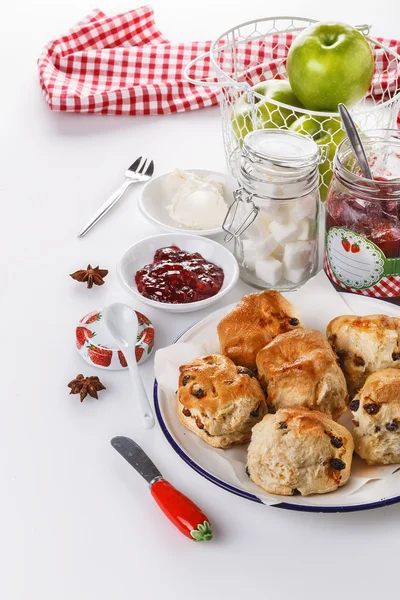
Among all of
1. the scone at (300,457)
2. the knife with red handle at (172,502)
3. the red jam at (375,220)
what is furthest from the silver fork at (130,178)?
the scone at (300,457)

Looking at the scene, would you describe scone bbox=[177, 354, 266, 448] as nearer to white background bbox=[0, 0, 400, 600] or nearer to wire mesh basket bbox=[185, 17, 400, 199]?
white background bbox=[0, 0, 400, 600]

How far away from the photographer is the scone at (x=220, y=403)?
1190mm

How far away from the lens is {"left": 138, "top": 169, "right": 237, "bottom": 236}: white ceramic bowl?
71.3 inches

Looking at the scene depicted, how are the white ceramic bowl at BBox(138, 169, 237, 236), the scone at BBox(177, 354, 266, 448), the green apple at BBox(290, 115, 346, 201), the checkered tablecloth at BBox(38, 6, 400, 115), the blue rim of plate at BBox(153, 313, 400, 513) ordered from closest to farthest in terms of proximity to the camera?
1. the blue rim of plate at BBox(153, 313, 400, 513)
2. the scone at BBox(177, 354, 266, 448)
3. the green apple at BBox(290, 115, 346, 201)
4. the white ceramic bowl at BBox(138, 169, 237, 236)
5. the checkered tablecloth at BBox(38, 6, 400, 115)

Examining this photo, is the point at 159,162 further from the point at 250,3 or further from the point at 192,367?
the point at 250,3

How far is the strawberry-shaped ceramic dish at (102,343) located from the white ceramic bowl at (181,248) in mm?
87

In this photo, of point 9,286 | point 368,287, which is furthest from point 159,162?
point 368,287

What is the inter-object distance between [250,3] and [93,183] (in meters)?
1.36

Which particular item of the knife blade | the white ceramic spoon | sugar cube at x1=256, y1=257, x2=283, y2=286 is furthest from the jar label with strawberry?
the knife blade

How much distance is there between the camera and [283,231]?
156 cm

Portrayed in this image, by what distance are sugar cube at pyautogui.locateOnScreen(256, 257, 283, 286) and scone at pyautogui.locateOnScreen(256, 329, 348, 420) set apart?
31 centimetres

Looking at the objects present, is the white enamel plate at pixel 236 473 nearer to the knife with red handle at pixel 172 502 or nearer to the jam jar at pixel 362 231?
the knife with red handle at pixel 172 502

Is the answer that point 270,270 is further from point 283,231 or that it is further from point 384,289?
point 384,289

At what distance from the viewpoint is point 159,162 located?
211cm
